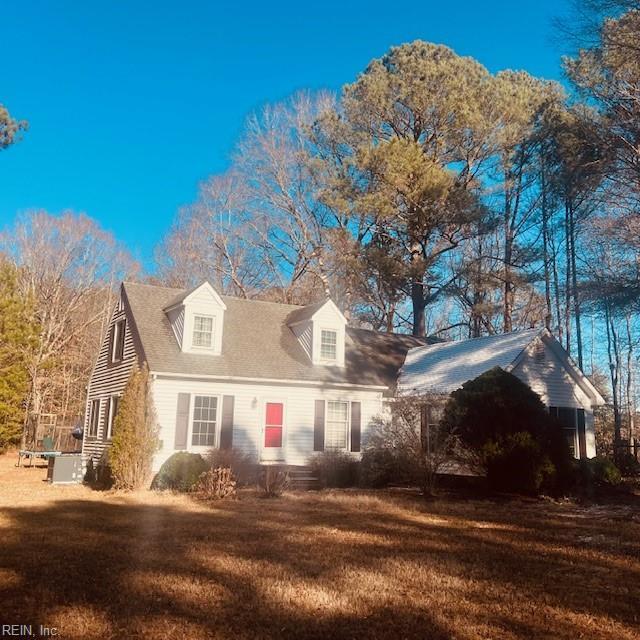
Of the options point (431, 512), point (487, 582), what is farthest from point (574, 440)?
point (487, 582)

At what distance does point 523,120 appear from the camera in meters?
26.7

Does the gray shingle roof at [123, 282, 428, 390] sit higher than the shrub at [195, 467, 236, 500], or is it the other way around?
the gray shingle roof at [123, 282, 428, 390]

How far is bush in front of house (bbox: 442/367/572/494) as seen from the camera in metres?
13.6

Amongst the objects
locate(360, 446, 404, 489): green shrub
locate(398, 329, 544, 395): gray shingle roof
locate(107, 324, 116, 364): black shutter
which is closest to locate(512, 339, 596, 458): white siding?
locate(398, 329, 544, 395): gray shingle roof

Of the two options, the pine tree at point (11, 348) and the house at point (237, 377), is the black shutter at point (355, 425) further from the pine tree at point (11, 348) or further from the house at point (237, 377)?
the pine tree at point (11, 348)

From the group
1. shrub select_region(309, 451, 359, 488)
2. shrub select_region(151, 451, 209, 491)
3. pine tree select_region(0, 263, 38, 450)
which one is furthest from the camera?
pine tree select_region(0, 263, 38, 450)

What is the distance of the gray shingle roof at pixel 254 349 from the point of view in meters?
17.4

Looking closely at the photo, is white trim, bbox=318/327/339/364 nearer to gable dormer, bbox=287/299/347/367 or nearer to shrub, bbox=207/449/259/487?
gable dormer, bbox=287/299/347/367

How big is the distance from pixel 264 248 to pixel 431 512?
21.9m

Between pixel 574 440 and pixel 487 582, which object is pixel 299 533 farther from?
pixel 574 440

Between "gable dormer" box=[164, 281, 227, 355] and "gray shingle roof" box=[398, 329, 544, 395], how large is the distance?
664cm

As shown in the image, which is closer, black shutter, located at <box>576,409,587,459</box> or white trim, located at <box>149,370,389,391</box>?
white trim, located at <box>149,370,389,391</box>

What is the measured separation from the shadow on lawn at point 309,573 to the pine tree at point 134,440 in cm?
408

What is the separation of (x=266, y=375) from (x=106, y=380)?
18.6ft
